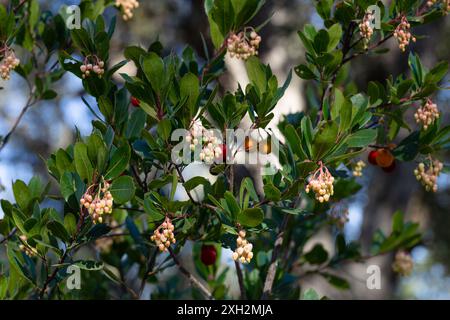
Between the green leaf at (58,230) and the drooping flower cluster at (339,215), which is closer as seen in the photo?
the green leaf at (58,230)

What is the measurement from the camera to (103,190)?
5.23 ft

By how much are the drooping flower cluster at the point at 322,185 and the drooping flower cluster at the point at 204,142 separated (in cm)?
26

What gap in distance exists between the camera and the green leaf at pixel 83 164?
1605mm

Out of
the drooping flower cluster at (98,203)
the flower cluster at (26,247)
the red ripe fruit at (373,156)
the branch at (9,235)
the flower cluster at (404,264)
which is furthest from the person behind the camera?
the flower cluster at (404,264)

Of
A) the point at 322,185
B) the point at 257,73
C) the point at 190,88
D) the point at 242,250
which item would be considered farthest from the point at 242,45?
the point at 242,250

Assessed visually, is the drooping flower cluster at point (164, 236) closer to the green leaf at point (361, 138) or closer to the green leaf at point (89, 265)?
the green leaf at point (89, 265)

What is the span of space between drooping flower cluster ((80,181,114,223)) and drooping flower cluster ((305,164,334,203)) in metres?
0.52

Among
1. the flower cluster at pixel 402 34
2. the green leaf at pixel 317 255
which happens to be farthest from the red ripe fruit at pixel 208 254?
the flower cluster at pixel 402 34

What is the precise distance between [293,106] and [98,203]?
2.61 metres

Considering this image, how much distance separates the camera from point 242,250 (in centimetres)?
159
